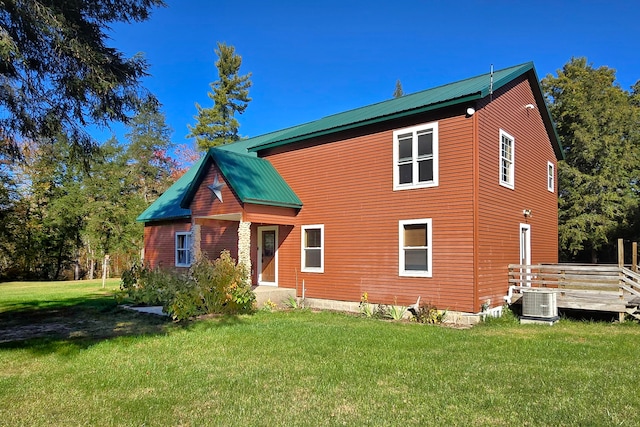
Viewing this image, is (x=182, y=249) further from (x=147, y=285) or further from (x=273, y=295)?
(x=273, y=295)

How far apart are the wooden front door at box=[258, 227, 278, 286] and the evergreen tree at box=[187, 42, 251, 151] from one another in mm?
25688

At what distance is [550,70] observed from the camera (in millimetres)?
31938

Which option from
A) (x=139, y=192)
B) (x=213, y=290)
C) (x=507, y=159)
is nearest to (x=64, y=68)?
(x=213, y=290)

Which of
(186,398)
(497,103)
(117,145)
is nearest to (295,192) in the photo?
A: (497,103)

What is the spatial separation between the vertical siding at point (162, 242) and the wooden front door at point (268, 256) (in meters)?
4.49

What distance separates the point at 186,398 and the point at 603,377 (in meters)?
5.43

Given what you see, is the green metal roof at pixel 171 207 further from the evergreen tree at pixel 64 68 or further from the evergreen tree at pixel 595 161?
the evergreen tree at pixel 595 161

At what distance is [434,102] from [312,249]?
19.4 feet

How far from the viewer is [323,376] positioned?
6039mm

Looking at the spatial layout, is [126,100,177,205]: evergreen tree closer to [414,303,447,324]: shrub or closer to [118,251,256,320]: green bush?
[118,251,256,320]: green bush

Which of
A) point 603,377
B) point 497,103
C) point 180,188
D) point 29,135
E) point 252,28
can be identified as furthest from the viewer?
point 180,188

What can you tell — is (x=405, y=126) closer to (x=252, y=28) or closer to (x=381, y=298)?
(x=381, y=298)

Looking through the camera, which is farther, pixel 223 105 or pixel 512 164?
pixel 223 105

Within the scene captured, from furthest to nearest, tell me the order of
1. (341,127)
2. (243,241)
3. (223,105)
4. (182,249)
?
1. (223,105)
2. (182,249)
3. (341,127)
4. (243,241)
